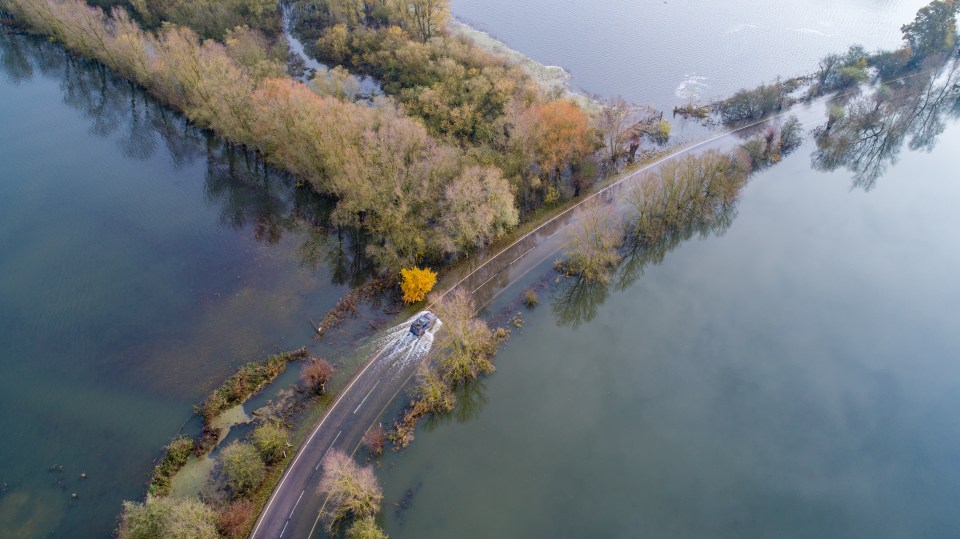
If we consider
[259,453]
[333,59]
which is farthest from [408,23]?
[259,453]

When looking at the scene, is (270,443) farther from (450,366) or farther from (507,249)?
(507,249)

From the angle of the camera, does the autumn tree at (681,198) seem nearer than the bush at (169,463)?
No

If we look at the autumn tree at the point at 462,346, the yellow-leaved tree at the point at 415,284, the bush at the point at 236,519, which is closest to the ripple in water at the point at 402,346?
the autumn tree at the point at 462,346

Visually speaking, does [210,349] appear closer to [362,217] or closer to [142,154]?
[362,217]

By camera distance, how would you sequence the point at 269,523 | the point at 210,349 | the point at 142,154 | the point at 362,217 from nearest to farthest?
the point at 269,523 < the point at 210,349 < the point at 362,217 < the point at 142,154

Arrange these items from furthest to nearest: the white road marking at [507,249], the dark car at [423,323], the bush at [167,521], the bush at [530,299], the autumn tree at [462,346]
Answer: the bush at [530,299] → the dark car at [423,323] → the autumn tree at [462,346] → the white road marking at [507,249] → the bush at [167,521]

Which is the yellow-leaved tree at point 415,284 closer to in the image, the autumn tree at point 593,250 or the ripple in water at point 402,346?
the ripple in water at point 402,346

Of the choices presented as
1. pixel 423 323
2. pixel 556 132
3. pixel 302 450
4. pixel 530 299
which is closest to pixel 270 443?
pixel 302 450
